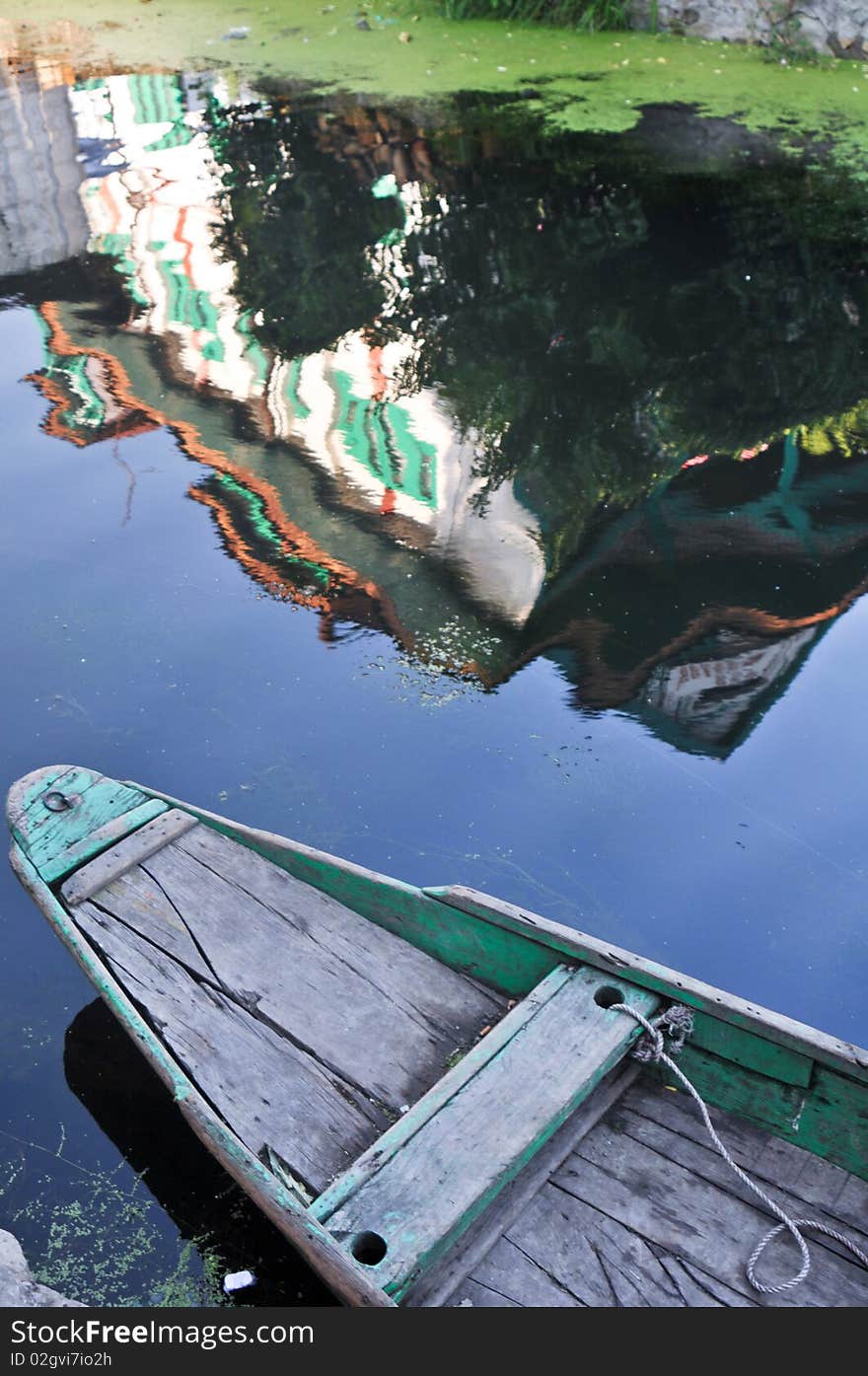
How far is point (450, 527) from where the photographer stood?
570cm

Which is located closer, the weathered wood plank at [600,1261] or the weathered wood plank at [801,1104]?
the weathered wood plank at [600,1261]

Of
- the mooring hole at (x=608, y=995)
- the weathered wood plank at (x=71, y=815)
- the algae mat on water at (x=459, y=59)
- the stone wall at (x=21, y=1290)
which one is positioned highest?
the algae mat on water at (x=459, y=59)

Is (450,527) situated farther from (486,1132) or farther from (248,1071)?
(486,1132)

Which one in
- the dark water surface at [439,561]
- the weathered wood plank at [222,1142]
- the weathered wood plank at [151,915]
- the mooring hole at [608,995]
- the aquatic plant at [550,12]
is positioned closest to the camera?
the weathered wood plank at [222,1142]

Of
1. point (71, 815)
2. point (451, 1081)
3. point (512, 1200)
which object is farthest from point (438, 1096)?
point (71, 815)

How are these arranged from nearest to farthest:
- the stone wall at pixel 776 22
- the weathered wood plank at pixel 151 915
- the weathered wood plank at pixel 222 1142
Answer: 1. the weathered wood plank at pixel 222 1142
2. the weathered wood plank at pixel 151 915
3. the stone wall at pixel 776 22

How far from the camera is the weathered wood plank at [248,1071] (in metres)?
2.90

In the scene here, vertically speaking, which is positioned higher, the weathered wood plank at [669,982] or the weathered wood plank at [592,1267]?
the weathered wood plank at [669,982]

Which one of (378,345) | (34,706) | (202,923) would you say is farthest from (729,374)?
(202,923)

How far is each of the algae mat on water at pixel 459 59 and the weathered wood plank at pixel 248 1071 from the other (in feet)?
27.4

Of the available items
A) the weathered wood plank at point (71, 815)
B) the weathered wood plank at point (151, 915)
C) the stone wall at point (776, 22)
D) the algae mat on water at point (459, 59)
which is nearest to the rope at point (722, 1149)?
the weathered wood plank at point (151, 915)

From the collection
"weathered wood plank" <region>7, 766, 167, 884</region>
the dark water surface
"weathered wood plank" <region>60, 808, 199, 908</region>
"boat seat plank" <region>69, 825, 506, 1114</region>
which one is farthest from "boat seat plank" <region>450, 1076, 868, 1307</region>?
"weathered wood plank" <region>7, 766, 167, 884</region>

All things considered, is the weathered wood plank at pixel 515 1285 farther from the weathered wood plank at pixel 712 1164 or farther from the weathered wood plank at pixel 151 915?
the weathered wood plank at pixel 151 915
